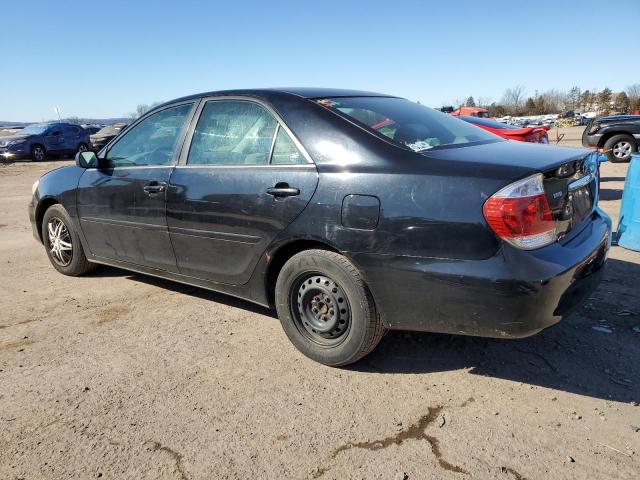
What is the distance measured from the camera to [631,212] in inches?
212

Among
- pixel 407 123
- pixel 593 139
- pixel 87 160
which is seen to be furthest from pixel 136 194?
pixel 593 139

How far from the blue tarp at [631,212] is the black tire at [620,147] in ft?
30.4

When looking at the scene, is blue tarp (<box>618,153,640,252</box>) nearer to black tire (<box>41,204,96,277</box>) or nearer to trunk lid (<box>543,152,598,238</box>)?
trunk lid (<box>543,152,598,238</box>)

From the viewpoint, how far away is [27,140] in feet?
72.5

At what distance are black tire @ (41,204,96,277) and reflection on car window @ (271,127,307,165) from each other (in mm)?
2566

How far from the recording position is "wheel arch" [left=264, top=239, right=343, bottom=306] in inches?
121

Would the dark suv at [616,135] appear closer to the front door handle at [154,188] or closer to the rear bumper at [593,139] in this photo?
the rear bumper at [593,139]

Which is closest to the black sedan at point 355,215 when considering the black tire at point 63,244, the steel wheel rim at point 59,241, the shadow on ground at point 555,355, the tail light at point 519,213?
the tail light at point 519,213

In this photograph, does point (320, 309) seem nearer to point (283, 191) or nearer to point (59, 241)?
point (283, 191)

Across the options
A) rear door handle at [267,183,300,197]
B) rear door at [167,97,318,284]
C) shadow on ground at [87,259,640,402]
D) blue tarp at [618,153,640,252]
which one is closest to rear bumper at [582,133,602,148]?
blue tarp at [618,153,640,252]

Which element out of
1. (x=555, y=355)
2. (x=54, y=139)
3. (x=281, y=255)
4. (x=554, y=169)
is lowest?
(x=555, y=355)

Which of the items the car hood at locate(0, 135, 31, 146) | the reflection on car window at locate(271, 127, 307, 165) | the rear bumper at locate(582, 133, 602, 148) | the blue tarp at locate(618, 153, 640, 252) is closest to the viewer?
the reflection on car window at locate(271, 127, 307, 165)

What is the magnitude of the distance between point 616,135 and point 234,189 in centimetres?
1355

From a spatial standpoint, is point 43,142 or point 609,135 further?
point 43,142
